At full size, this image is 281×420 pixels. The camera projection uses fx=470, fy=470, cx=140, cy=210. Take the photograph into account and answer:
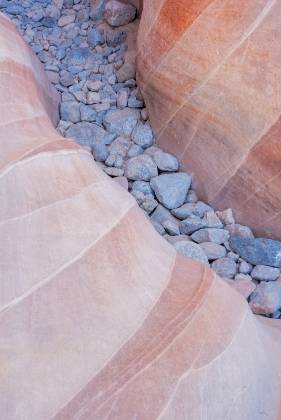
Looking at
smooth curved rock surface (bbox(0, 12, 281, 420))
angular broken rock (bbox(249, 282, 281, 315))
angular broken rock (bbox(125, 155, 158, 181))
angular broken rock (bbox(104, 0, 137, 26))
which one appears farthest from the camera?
angular broken rock (bbox(104, 0, 137, 26))

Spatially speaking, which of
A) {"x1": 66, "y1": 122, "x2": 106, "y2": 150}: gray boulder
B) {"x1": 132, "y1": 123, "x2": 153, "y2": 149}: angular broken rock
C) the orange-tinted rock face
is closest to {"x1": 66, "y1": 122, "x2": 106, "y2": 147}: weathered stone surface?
{"x1": 66, "y1": 122, "x2": 106, "y2": 150}: gray boulder

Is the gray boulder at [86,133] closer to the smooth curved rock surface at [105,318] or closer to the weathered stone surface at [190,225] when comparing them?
the weathered stone surface at [190,225]

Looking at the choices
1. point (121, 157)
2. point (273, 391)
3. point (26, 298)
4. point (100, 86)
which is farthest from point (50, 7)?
point (273, 391)

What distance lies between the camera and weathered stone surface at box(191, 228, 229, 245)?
1.39 meters

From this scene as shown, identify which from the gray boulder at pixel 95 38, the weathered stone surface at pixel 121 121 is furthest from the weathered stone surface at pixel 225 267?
the gray boulder at pixel 95 38

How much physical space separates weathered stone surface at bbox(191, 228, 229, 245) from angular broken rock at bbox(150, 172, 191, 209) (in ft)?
0.48

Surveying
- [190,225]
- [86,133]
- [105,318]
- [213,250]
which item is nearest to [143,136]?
[86,133]

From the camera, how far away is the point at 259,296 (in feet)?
4.00

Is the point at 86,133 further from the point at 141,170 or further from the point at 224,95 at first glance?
the point at 224,95

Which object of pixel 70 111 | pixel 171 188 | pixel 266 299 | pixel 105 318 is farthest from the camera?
pixel 70 111

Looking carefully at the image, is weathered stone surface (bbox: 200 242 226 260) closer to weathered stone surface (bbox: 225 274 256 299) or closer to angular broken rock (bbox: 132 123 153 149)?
weathered stone surface (bbox: 225 274 256 299)

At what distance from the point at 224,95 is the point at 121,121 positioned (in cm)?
52

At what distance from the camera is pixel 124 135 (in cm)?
178

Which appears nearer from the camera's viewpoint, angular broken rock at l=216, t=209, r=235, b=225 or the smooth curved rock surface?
the smooth curved rock surface
